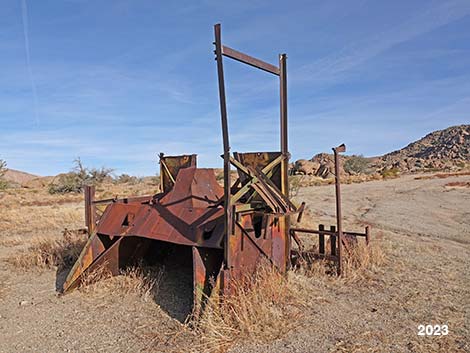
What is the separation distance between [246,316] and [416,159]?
7604 centimetres

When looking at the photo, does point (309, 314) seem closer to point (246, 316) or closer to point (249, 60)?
point (246, 316)

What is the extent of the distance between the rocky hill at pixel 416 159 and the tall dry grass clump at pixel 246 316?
42.1m

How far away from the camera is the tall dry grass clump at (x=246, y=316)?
374cm

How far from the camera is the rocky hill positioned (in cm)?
5494

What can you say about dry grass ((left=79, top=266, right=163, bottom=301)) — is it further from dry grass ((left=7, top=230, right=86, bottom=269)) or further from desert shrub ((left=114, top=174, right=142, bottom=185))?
desert shrub ((left=114, top=174, right=142, bottom=185))

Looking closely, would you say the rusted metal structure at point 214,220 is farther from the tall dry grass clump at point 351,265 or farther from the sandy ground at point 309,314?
the sandy ground at point 309,314

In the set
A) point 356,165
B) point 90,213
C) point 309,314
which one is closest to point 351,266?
point 309,314

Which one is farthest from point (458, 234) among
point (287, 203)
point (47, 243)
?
point (47, 243)

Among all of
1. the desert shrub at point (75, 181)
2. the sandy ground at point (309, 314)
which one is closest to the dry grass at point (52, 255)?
the sandy ground at point (309, 314)

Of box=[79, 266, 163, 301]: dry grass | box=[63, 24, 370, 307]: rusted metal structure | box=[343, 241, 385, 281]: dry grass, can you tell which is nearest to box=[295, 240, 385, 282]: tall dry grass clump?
box=[343, 241, 385, 281]: dry grass

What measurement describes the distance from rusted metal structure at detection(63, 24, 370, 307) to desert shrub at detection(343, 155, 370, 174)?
55961 millimetres

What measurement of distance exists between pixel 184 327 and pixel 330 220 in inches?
378

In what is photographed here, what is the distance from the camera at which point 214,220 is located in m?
4.55

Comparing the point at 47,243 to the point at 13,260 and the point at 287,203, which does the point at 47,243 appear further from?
the point at 287,203
